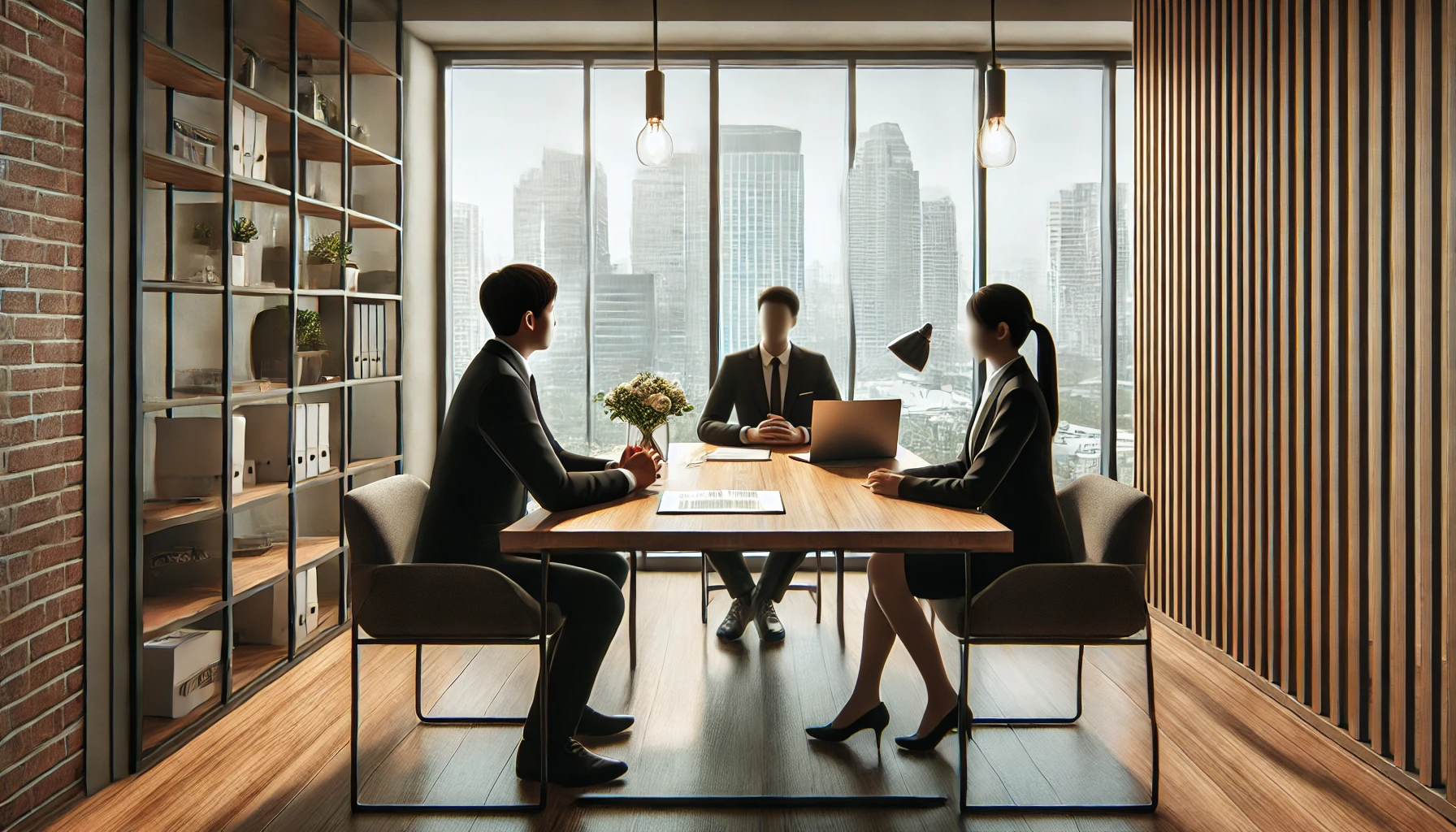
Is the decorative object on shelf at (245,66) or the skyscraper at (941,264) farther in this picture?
the skyscraper at (941,264)

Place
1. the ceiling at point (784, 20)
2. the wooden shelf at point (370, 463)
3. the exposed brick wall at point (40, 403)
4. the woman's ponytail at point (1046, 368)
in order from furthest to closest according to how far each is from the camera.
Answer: the ceiling at point (784, 20)
the wooden shelf at point (370, 463)
the woman's ponytail at point (1046, 368)
the exposed brick wall at point (40, 403)

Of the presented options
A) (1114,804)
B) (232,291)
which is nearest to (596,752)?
(1114,804)

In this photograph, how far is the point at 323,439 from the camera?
12.4 ft

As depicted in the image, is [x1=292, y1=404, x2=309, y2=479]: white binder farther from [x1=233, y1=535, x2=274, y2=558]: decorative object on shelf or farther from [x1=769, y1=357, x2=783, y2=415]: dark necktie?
[x1=769, y1=357, x2=783, y2=415]: dark necktie

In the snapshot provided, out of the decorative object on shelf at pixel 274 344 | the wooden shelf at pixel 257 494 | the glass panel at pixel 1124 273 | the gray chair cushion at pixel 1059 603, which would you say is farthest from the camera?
the glass panel at pixel 1124 273

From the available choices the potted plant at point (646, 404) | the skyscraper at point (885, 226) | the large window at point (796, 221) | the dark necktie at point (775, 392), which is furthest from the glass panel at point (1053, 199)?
the potted plant at point (646, 404)

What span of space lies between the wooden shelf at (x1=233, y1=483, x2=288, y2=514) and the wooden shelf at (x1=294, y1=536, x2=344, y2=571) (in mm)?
308

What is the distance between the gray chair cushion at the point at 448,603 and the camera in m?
2.29

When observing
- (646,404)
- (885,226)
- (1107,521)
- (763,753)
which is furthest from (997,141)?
(763,753)

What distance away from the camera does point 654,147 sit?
132 inches

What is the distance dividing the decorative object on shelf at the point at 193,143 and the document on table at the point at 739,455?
1.99 m

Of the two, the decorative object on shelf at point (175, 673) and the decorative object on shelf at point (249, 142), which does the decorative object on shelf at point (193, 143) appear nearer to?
the decorative object on shelf at point (249, 142)

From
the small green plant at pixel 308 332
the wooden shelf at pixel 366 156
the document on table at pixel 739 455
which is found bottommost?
the document on table at pixel 739 455

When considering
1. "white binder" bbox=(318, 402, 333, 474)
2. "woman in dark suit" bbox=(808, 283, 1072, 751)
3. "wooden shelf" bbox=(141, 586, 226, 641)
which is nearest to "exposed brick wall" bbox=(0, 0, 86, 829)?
"wooden shelf" bbox=(141, 586, 226, 641)
